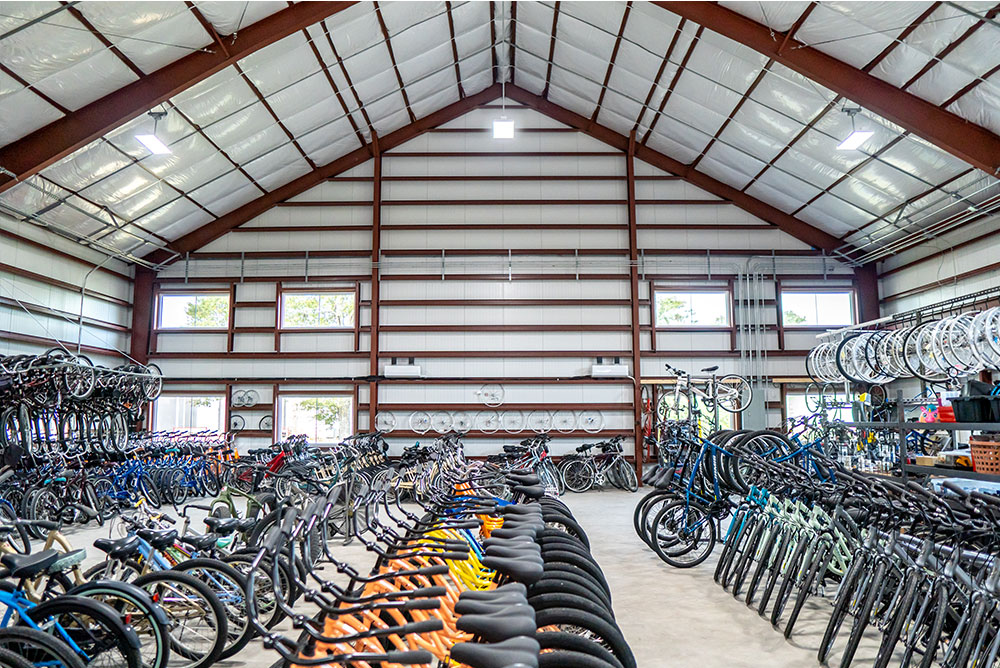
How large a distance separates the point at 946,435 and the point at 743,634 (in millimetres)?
7766

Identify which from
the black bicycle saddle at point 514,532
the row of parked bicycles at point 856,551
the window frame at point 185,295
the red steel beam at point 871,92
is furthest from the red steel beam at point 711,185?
the black bicycle saddle at point 514,532

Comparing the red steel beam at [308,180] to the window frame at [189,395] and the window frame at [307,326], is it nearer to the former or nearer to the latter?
the window frame at [307,326]

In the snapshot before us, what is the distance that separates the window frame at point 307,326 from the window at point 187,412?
1894 mm

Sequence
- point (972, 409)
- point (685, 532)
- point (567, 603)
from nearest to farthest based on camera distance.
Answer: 1. point (567, 603)
2. point (685, 532)
3. point (972, 409)

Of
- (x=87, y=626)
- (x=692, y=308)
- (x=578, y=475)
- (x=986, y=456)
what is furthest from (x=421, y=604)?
(x=692, y=308)

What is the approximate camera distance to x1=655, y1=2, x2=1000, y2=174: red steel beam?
26.3 ft

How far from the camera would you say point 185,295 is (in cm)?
1337

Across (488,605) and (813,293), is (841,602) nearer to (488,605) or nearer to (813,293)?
(488,605)

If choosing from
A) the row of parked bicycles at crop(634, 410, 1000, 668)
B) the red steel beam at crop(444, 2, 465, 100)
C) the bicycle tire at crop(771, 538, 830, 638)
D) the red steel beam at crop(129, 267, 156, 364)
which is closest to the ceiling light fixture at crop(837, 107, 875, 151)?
the row of parked bicycles at crop(634, 410, 1000, 668)

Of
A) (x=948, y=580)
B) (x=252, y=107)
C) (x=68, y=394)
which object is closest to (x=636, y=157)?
(x=252, y=107)

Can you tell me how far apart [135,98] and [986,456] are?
1006 centimetres

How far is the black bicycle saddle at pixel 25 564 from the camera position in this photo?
9.18 feet

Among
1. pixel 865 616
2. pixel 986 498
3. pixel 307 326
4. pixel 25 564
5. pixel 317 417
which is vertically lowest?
pixel 865 616

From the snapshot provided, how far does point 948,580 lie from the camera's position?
2850mm
